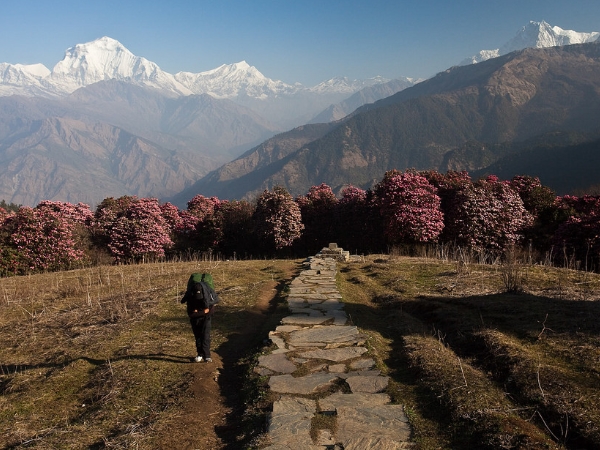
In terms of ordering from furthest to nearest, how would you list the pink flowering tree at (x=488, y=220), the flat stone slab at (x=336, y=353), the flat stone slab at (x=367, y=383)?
the pink flowering tree at (x=488, y=220) < the flat stone slab at (x=336, y=353) < the flat stone slab at (x=367, y=383)

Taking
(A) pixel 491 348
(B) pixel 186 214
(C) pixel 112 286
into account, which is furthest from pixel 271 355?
Result: (B) pixel 186 214

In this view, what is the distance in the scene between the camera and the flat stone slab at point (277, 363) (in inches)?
198

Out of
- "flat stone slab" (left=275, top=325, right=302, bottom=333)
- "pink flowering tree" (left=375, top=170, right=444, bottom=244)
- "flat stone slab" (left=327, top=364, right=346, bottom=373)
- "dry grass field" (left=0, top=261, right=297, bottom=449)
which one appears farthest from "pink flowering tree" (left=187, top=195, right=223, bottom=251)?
"flat stone slab" (left=327, top=364, right=346, bottom=373)

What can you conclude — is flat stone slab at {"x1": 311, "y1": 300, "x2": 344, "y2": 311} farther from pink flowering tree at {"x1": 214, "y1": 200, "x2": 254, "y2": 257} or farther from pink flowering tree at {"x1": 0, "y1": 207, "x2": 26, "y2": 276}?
pink flowering tree at {"x1": 214, "y1": 200, "x2": 254, "y2": 257}

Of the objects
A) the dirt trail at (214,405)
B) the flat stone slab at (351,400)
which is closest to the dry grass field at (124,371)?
the dirt trail at (214,405)

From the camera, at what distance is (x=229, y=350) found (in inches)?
249

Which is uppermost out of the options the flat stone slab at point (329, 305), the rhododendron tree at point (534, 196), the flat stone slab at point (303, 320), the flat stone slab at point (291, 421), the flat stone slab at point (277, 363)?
the rhododendron tree at point (534, 196)

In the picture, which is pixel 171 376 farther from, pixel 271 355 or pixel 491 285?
pixel 491 285

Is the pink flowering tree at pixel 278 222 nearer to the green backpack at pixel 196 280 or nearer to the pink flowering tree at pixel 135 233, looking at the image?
the pink flowering tree at pixel 135 233

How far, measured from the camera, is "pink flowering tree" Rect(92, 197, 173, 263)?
70.0 feet

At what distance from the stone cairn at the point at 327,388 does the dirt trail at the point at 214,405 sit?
1.37 feet

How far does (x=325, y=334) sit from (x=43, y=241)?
Answer: 55.5 ft

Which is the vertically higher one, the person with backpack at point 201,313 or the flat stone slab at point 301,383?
the person with backpack at point 201,313

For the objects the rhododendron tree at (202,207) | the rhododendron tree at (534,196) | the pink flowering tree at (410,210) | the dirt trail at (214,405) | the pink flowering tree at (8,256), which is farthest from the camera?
the rhododendron tree at (202,207)
